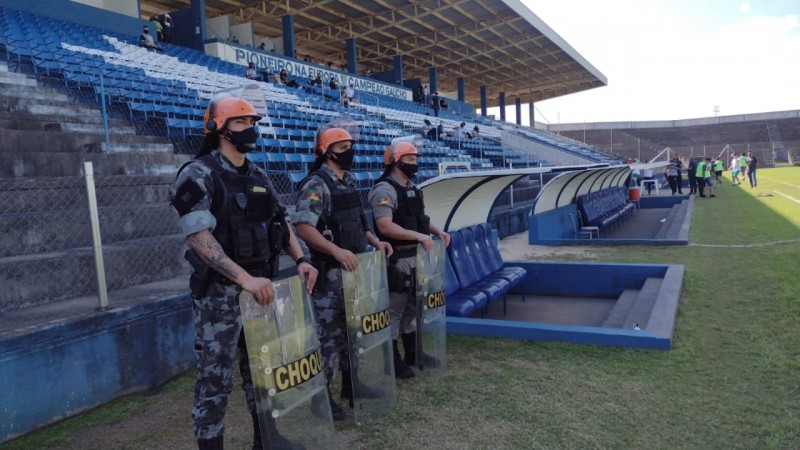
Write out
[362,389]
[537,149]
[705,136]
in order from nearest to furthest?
[362,389]
[537,149]
[705,136]

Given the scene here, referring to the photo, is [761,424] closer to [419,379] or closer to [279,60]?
[419,379]

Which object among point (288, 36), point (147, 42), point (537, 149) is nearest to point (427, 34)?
point (537, 149)

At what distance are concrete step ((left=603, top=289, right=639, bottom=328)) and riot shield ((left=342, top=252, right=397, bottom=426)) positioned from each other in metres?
2.89

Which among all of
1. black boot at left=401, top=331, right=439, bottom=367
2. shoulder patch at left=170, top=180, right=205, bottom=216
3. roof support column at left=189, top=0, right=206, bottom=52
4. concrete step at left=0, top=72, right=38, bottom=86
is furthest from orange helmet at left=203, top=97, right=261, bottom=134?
roof support column at left=189, top=0, right=206, bottom=52

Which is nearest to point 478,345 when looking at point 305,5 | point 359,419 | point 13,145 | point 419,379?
point 419,379

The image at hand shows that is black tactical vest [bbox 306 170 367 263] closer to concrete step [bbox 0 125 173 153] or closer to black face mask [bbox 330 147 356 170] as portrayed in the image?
black face mask [bbox 330 147 356 170]

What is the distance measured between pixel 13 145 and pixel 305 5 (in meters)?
17.3

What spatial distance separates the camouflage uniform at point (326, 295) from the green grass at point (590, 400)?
1.68ft

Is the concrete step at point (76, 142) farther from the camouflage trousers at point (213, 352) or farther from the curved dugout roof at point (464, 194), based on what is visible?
the camouflage trousers at point (213, 352)

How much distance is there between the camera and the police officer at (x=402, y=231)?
3977mm

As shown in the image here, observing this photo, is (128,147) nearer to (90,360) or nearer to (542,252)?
(90,360)

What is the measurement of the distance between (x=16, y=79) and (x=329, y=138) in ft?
22.7

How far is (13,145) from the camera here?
586cm

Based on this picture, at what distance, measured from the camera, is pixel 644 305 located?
5551 mm
